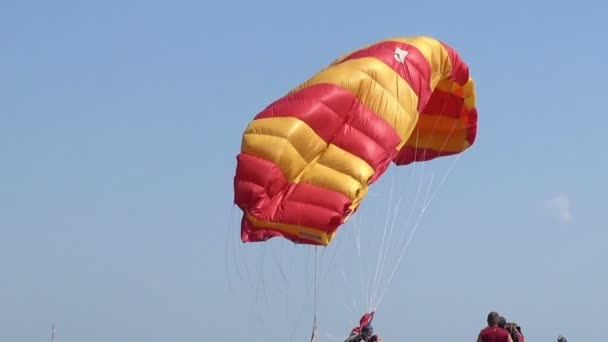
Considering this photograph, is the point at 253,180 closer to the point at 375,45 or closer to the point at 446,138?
the point at 375,45

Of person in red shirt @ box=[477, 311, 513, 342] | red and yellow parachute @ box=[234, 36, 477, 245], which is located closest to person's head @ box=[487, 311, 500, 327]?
person in red shirt @ box=[477, 311, 513, 342]

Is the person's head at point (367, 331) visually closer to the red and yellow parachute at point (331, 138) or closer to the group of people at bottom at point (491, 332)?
the group of people at bottom at point (491, 332)

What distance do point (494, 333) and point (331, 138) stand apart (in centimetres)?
455

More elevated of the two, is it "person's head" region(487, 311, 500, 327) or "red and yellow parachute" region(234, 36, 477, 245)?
"red and yellow parachute" region(234, 36, 477, 245)

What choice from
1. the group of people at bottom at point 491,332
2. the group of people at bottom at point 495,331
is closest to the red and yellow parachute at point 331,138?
the group of people at bottom at point 491,332

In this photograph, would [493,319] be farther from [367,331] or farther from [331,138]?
[331,138]

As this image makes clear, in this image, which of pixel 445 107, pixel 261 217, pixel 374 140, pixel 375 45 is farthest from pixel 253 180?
pixel 445 107

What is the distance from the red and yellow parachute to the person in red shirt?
320 cm

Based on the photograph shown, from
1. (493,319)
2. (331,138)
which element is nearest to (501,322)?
(493,319)

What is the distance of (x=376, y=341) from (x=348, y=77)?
4.68 m

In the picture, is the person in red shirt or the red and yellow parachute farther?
the red and yellow parachute

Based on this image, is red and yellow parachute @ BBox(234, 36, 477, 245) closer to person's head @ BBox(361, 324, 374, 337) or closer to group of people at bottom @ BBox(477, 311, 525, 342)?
person's head @ BBox(361, 324, 374, 337)

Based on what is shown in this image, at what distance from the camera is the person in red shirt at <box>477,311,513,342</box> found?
1784 centimetres

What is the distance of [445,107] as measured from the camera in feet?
80.8
